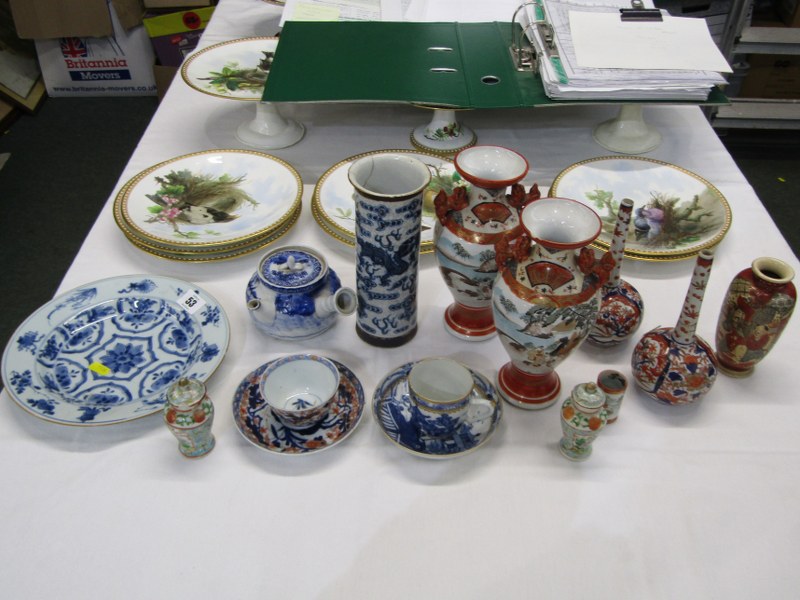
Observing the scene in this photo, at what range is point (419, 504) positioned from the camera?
0.77 meters

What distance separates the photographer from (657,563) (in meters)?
0.72

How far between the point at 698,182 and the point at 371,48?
66 cm

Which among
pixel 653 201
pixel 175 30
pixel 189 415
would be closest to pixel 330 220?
pixel 189 415

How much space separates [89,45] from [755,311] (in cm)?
244

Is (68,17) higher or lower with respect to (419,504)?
lower

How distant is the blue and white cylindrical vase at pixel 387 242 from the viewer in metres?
0.81

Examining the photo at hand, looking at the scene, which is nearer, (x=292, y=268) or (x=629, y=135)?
(x=292, y=268)

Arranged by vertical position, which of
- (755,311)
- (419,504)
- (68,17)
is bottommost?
(68,17)

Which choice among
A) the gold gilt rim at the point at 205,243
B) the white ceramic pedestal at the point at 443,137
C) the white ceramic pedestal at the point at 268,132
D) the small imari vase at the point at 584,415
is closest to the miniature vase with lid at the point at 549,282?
the small imari vase at the point at 584,415

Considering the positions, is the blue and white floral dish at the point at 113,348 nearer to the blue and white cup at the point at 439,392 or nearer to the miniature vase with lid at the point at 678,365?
the blue and white cup at the point at 439,392

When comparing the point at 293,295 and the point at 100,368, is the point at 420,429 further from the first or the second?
the point at 100,368

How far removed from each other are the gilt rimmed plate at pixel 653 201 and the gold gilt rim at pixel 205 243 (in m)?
0.44

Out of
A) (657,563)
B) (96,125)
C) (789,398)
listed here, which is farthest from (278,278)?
(96,125)

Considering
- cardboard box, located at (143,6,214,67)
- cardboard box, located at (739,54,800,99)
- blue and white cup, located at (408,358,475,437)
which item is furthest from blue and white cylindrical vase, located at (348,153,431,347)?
cardboard box, located at (739,54,800,99)
